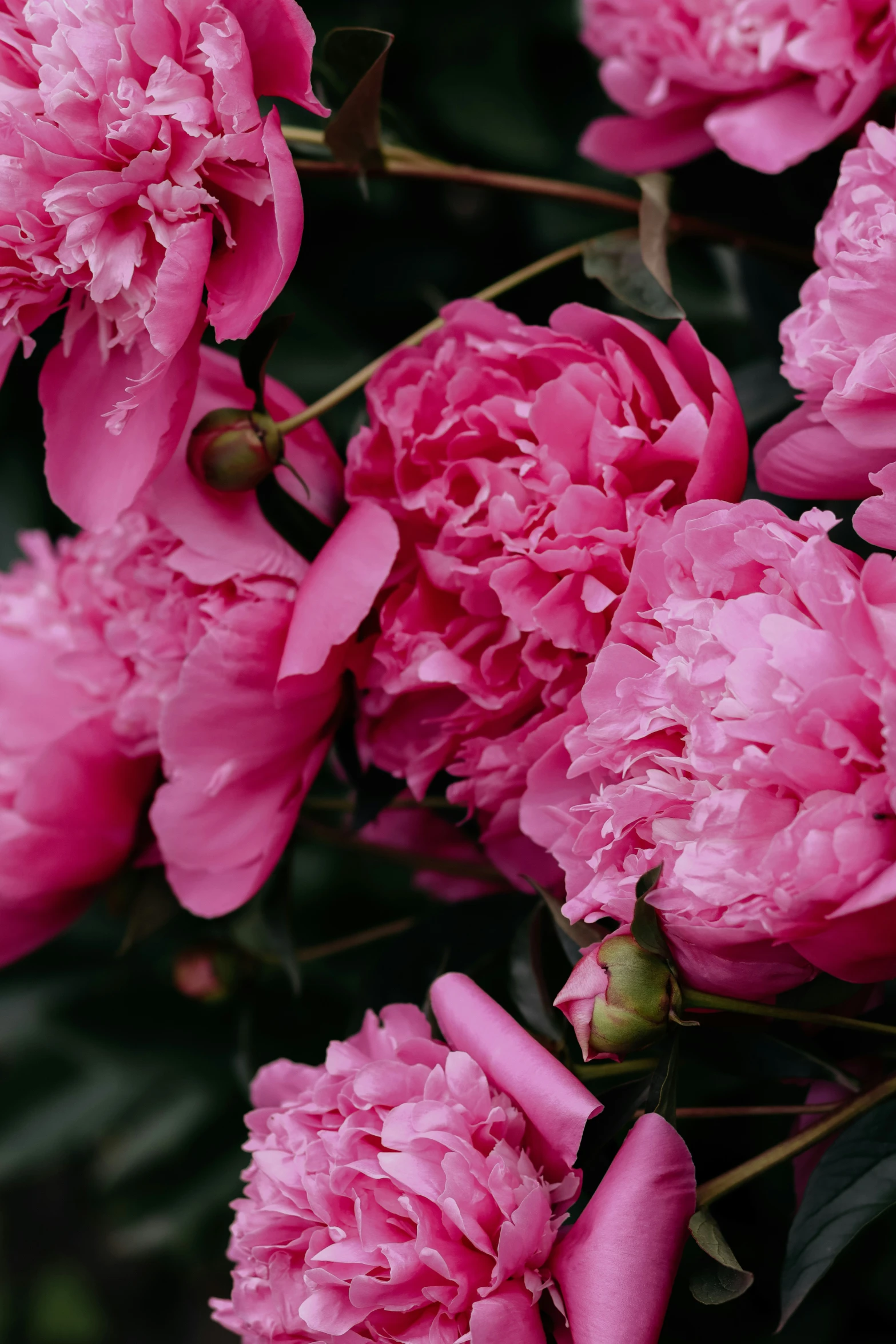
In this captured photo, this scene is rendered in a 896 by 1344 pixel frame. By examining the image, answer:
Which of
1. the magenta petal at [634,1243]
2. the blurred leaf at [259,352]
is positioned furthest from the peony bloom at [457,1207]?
the blurred leaf at [259,352]

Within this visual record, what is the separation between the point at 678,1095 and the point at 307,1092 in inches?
8.8

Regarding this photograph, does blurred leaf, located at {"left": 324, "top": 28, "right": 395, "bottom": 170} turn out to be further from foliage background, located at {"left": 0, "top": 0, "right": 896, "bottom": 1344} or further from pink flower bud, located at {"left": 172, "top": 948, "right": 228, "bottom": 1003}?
pink flower bud, located at {"left": 172, "top": 948, "right": 228, "bottom": 1003}

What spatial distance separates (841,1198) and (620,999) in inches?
3.9

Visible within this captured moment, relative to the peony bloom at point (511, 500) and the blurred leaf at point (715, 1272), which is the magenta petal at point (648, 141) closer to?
the peony bloom at point (511, 500)

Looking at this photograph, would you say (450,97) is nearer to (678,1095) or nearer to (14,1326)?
(678,1095)

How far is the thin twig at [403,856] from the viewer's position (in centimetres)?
53

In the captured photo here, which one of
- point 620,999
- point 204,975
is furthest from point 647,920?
point 204,975

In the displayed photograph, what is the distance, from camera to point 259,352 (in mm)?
396

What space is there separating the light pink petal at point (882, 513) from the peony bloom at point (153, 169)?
0.59ft

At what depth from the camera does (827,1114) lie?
1.22 ft

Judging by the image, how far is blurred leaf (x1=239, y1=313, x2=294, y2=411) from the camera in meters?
0.39

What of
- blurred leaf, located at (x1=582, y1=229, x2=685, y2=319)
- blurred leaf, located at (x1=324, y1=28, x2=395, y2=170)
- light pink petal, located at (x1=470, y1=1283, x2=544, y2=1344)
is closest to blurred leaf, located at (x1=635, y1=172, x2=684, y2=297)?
blurred leaf, located at (x1=582, y1=229, x2=685, y2=319)

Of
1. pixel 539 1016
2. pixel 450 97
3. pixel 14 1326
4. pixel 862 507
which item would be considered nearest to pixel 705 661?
pixel 862 507

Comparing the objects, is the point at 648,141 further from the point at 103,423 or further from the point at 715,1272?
the point at 715,1272
